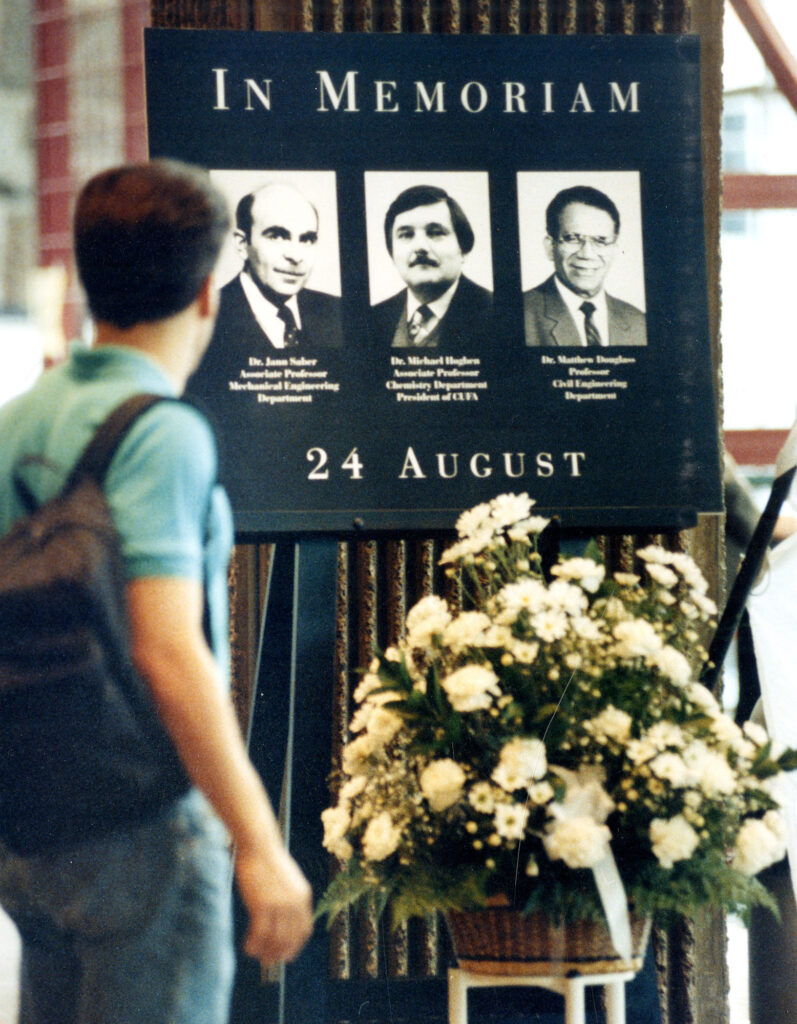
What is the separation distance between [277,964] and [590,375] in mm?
991

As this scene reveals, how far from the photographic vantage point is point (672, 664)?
5.78 ft

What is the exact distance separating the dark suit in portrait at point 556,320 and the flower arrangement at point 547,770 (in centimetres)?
34

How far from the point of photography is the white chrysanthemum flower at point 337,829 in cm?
176

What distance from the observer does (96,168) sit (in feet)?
5.06

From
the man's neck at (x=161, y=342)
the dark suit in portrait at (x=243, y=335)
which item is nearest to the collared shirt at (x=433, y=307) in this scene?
the dark suit in portrait at (x=243, y=335)

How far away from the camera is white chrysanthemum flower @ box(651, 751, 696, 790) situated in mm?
1693

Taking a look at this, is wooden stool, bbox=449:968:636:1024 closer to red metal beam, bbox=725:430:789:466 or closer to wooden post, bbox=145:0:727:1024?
wooden post, bbox=145:0:727:1024

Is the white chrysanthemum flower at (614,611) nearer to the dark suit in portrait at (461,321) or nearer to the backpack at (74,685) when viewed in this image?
the dark suit in portrait at (461,321)

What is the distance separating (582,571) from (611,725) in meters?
0.21

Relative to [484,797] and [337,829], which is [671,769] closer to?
[484,797]

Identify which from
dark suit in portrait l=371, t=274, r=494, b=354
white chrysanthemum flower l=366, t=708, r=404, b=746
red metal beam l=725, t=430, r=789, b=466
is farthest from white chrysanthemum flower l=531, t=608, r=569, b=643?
red metal beam l=725, t=430, r=789, b=466

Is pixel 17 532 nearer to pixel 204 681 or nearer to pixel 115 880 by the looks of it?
pixel 204 681

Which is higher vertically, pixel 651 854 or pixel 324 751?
pixel 324 751

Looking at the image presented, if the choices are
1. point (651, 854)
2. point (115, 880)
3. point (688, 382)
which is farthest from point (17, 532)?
point (688, 382)
